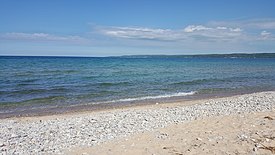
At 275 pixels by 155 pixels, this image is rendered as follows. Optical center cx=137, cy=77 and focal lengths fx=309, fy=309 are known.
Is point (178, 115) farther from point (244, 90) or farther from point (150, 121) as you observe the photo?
point (244, 90)

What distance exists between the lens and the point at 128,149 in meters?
8.23

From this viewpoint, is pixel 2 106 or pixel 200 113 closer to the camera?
pixel 200 113

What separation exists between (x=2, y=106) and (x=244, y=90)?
1861 cm

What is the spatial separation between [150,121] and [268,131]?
13.9 ft

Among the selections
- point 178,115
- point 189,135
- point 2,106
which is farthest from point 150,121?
point 2,106

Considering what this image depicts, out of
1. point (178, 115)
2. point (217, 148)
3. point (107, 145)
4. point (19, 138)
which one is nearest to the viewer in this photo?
point (217, 148)

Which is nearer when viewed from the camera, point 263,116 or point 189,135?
point 189,135

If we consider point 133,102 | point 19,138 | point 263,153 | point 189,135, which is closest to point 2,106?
point 133,102

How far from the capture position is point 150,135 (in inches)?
376

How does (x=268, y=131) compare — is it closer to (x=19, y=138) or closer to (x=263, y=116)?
(x=263, y=116)

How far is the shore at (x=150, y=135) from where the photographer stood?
8.04 metres

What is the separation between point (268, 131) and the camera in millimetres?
8859

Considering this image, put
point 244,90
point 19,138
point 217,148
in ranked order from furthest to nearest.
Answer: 1. point 244,90
2. point 19,138
3. point 217,148

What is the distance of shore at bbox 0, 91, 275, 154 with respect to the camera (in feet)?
26.4
